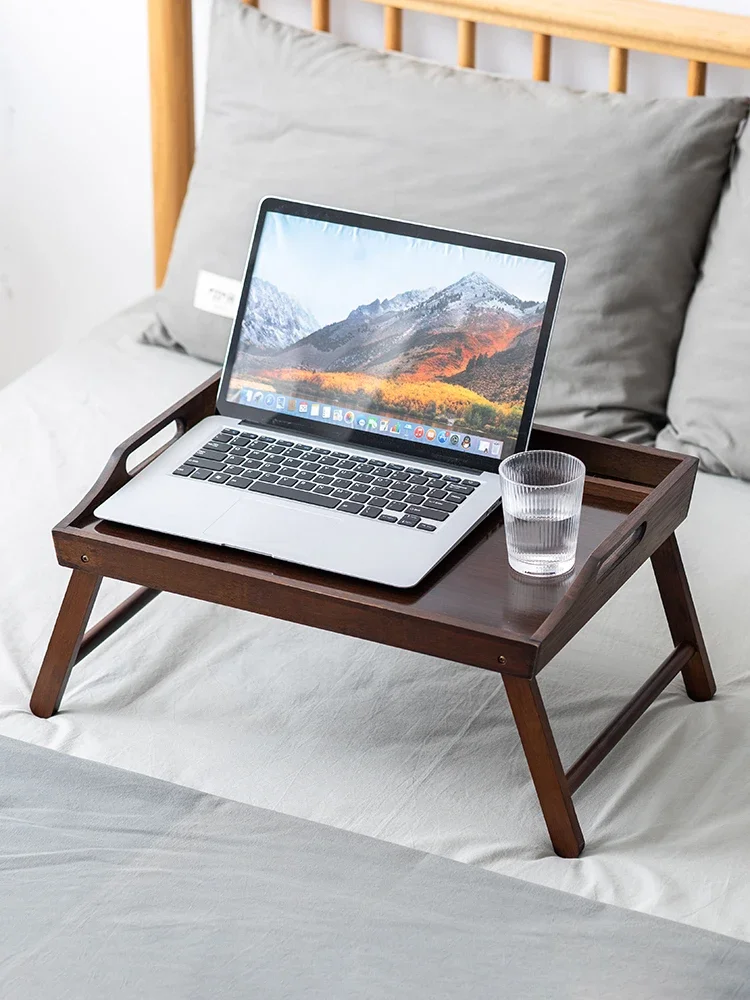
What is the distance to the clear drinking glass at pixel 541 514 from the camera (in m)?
1.29

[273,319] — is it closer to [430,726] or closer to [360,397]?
[360,397]

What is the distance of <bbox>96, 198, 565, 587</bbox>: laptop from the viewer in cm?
138

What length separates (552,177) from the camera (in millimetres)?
1854

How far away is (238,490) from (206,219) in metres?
0.75

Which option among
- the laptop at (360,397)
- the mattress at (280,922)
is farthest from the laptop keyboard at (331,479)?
the mattress at (280,922)

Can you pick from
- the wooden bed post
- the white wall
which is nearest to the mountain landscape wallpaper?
the white wall

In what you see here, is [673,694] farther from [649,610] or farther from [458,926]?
[458,926]

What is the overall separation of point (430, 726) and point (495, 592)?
212 mm

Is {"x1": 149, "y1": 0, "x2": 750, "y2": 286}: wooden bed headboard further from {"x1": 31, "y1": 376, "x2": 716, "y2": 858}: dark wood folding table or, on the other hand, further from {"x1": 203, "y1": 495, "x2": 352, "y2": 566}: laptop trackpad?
{"x1": 203, "y1": 495, "x2": 352, "y2": 566}: laptop trackpad

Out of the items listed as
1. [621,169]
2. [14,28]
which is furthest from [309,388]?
[14,28]

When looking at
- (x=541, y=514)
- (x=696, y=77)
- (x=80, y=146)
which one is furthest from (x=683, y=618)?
(x=80, y=146)

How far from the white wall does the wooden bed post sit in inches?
1.3

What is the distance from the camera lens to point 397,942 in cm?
106

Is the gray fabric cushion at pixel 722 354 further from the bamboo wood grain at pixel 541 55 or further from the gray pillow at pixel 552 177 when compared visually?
the bamboo wood grain at pixel 541 55
